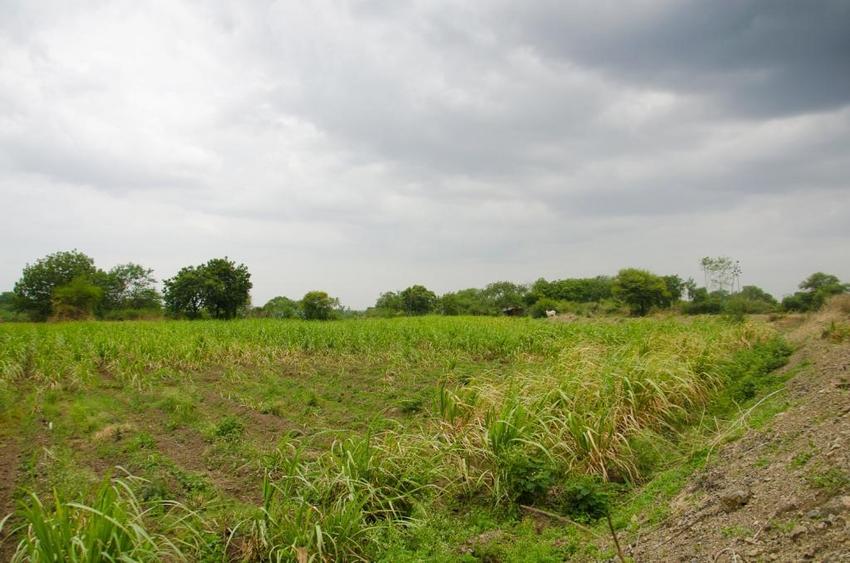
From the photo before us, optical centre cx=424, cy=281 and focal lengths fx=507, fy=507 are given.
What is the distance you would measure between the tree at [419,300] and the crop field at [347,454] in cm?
3070

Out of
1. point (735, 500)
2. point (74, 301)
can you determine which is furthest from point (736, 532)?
point (74, 301)

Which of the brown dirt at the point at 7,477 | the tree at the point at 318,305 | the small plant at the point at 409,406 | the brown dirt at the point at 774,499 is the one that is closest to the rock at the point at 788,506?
the brown dirt at the point at 774,499

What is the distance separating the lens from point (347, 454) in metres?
4.55

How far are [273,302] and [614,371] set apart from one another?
140 ft

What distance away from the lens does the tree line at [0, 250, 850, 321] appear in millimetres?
28291

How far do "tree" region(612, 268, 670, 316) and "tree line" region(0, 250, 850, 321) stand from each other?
6cm

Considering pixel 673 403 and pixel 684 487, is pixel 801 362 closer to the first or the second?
pixel 673 403

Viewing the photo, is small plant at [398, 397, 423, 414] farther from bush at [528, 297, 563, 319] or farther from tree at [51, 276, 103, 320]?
tree at [51, 276, 103, 320]

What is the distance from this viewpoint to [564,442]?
4.82 metres

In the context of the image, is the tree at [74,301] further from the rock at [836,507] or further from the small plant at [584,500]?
the rock at [836,507]

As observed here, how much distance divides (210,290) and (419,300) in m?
16.5

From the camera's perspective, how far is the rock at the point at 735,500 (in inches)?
121

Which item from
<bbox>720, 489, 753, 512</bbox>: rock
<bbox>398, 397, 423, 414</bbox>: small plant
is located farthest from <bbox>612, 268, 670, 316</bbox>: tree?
<bbox>720, 489, 753, 512</bbox>: rock

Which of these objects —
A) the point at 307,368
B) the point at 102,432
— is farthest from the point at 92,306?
the point at 102,432
